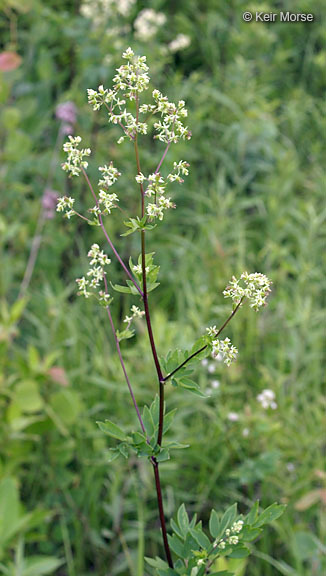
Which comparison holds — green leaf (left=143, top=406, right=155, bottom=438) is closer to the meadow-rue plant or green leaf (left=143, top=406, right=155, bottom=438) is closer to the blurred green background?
the meadow-rue plant

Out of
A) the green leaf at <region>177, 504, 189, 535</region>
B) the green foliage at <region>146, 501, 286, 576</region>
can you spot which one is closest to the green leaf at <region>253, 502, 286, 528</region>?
the green foliage at <region>146, 501, 286, 576</region>

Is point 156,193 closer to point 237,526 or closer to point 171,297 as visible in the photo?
point 237,526

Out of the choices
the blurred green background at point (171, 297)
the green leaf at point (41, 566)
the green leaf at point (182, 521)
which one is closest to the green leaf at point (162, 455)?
the green leaf at point (182, 521)

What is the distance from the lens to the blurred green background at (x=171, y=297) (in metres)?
1.71

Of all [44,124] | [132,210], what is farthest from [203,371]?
[44,124]

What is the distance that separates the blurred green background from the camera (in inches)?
67.4

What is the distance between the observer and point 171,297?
263cm

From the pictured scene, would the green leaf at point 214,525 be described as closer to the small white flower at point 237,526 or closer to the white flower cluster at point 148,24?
the small white flower at point 237,526

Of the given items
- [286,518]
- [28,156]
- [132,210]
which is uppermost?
[28,156]

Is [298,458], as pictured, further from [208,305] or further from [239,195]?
[239,195]

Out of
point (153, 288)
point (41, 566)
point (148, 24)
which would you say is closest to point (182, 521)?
point (153, 288)

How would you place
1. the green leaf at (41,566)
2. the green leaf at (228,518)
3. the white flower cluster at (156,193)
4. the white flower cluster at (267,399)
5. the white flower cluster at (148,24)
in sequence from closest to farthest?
the white flower cluster at (156,193)
the green leaf at (228,518)
the green leaf at (41,566)
the white flower cluster at (267,399)
the white flower cluster at (148,24)

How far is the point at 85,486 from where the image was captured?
1788mm

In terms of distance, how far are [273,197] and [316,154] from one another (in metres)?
0.60
